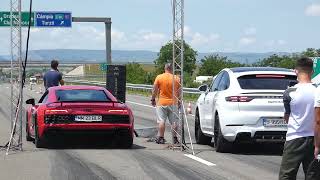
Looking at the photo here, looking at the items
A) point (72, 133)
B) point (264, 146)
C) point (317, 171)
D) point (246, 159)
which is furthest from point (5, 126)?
point (317, 171)

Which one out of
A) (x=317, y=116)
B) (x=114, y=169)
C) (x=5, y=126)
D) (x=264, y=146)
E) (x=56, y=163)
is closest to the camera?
(x=317, y=116)

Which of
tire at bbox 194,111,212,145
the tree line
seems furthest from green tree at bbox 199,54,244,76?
tire at bbox 194,111,212,145

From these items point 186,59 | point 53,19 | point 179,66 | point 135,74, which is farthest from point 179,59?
point 186,59

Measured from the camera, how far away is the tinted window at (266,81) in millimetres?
12211

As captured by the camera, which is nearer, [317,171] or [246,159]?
[317,171]

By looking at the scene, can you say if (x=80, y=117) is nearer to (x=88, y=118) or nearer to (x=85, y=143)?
(x=88, y=118)

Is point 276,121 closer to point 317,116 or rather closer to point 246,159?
point 246,159

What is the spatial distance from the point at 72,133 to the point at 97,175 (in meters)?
3.22

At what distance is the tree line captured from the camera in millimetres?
74688

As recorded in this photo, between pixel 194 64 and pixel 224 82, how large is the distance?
7772cm

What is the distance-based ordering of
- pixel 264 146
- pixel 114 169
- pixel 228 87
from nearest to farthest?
pixel 114 169, pixel 228 87, pixel 264 146

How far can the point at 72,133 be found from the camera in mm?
12641

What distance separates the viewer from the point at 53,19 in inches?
1768

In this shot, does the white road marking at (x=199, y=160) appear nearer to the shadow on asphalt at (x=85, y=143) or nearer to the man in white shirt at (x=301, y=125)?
the shadow on asphalt at (x=85, y=143)
